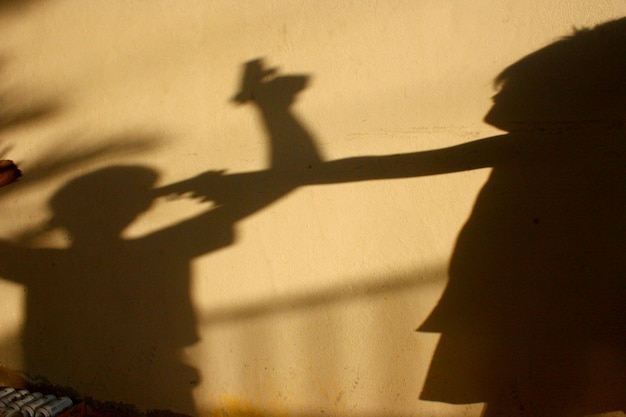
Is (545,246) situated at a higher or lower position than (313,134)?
lower

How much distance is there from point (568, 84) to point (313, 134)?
1.06 m

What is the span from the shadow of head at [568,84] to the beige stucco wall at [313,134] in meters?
0.05

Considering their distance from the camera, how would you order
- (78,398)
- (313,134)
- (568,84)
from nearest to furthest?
(568,84)
(313,134)
(78,398)

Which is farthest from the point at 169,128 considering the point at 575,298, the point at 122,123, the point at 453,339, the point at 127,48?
the point at 575,298

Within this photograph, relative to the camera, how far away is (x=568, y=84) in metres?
1.72

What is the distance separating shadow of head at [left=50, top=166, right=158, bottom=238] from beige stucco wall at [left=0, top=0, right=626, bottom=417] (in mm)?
62

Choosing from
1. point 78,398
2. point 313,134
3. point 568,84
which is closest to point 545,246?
point 568,84

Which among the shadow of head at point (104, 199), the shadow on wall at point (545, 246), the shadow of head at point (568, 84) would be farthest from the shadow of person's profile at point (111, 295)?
the shadow of head at point (568, 84)

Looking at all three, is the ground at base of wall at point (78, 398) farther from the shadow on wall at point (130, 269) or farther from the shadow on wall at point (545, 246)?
the shadow on wall at point (545, 246)

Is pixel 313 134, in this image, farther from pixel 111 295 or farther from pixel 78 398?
pixel 78 398

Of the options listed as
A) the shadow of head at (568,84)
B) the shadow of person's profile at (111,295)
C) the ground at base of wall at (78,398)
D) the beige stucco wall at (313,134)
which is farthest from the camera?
the ground at base of wall at (78,398)

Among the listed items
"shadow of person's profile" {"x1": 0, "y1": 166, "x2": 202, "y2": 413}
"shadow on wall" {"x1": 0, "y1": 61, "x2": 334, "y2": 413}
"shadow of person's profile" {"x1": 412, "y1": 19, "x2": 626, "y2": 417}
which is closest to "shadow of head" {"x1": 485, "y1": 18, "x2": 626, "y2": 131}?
"shadow of person's profile" {"x1": 412, "y1": 19, "x2": 626, "y2": 417}

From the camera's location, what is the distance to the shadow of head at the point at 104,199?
7.79 feet

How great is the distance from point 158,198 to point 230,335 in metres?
0.81
